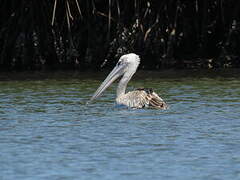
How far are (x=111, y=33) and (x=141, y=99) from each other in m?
6.32

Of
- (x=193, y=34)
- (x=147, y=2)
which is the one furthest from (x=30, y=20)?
(x=193, y=34)

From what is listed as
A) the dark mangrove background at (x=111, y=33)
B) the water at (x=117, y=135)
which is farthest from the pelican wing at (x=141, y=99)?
the dark mangrove background at (x=111, y=33)

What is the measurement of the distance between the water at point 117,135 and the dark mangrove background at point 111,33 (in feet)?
10.1

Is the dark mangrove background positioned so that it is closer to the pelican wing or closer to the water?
the water

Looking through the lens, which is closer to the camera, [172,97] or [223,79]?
[172,97]

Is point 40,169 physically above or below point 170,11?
below

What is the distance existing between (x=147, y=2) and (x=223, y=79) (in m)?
3.35

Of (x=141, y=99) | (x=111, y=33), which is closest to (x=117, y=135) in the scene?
(x=141, y=99)

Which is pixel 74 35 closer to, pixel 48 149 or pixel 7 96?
pixel 7 96

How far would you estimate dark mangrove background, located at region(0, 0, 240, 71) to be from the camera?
15.8 meters

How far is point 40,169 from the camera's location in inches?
261

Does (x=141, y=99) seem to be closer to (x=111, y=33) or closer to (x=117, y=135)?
(x=117, y=135)

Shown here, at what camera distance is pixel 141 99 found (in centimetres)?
1033

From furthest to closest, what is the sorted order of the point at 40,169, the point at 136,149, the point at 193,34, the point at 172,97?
the point at 193,34, the point at 172,97, the point at 136,149, the point at 40,169
